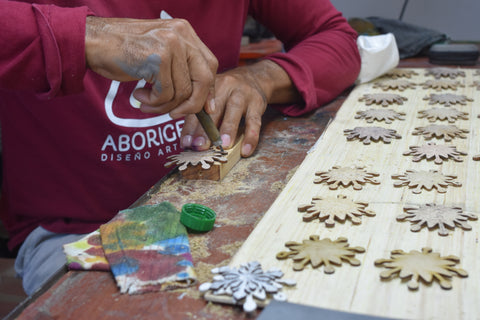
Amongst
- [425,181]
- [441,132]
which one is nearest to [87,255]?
[425,181]

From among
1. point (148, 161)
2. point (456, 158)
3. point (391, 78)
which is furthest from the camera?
point (391, 78)

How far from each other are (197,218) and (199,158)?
1.09 feet

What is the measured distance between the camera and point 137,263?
33.4 inches

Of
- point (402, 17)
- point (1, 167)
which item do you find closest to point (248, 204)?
point (1, 167)

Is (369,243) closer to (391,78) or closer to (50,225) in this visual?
(50,225)

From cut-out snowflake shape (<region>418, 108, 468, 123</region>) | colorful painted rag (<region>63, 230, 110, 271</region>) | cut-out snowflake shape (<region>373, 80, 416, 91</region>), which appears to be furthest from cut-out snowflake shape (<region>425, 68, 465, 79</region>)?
colorful painted rag (<region>63, 230, 110, 271</region>)

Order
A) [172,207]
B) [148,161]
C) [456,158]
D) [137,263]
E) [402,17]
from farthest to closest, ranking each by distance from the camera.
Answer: [402,17] < [148,161] < [456,158] < [172,207] < [137,263]

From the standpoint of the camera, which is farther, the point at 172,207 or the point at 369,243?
the point at 172,207

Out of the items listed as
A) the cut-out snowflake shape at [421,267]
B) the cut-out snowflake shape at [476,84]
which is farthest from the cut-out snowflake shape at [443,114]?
the cut-out snowflake shape at [421,267]

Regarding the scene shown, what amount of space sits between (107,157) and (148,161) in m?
0.14

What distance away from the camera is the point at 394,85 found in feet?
6.32

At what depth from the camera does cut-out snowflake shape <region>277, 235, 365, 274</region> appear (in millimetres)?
813

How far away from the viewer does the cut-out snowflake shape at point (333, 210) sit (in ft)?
3.16

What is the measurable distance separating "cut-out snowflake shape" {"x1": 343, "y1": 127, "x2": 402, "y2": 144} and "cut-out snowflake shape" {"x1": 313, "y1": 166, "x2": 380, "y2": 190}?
227 millimetres
